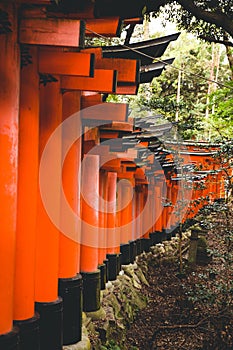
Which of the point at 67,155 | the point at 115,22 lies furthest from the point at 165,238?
the point at 115,22

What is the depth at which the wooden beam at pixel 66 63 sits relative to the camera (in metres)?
4.86

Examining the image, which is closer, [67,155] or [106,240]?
[67,155]

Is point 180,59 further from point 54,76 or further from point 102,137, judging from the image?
point 54,76

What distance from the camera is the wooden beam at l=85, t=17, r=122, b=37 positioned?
5074 mm

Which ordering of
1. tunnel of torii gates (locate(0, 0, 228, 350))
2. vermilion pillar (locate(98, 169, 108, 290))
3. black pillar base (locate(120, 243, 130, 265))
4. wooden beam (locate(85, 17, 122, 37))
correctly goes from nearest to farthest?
tunnel of torii gates (locate(0, 0, 228, 350))
wooden beam (locate(85, 17, 122, 37))
vermilion pillar (locate(98, 169, 108, 290))
black pillar base (locate(120, 243, 130, 265))

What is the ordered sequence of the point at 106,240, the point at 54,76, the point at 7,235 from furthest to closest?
the point at 106,240 < the point at 54,76 < the point at 7,235

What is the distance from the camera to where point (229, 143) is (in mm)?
10719

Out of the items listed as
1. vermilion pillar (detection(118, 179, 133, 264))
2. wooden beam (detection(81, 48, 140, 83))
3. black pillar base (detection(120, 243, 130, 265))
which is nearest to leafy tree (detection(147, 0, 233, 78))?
wooden beam (detection(81, 48, 140, 83))

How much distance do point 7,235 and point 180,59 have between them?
3415 cm

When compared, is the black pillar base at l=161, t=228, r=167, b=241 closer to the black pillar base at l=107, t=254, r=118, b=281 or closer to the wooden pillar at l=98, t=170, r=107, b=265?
the black pillar base at l=107, t=254, r=118, b=281

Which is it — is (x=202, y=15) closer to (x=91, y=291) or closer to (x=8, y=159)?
(x=8, y=159)

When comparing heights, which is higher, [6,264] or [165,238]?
[6,264]

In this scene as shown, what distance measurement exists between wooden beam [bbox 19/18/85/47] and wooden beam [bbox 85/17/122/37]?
780 mm

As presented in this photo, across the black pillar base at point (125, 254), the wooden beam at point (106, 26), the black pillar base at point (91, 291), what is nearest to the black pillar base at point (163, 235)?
the black pillar base at point (125, 254)
